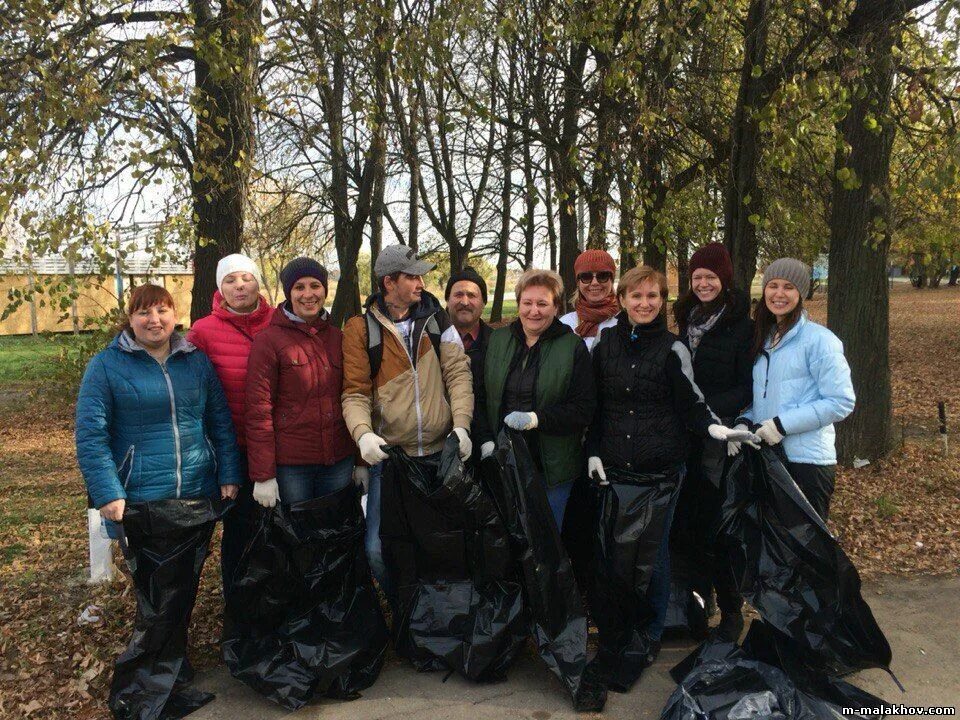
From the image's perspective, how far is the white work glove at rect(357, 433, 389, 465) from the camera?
10.2 ft

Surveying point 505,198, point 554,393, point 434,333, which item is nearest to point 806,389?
point 554,393

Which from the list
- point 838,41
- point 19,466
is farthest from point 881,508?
point 19,466

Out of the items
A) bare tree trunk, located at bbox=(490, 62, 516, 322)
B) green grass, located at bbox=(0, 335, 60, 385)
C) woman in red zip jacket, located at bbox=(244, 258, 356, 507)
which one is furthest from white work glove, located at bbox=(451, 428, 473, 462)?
green grass, located at bbox=(0, 335, 60, 385)

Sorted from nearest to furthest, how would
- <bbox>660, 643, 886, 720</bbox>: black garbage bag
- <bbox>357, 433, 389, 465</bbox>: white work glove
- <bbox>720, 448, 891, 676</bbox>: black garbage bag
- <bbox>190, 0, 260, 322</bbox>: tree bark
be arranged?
<bbox>660, 643, 886, 720</bbox>: black garbage bag < <bbox>720, 448, 891, 676</bbox>: black garbage bag < <bbox>357, 433, 389, 465</bbox>: white work glove < <bbox>190, 0, 260, 322</bbox>: tree bark

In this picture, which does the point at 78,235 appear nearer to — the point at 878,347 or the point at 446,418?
the point at 446,418

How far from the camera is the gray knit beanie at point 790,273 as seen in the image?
10.8ft

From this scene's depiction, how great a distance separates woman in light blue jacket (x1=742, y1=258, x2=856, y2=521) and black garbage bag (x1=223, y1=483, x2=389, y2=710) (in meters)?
1.89

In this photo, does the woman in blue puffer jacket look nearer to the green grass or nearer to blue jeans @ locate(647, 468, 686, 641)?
blue jeans @ locate(647, 468, 686, 641)

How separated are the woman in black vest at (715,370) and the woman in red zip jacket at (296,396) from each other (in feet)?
5.35

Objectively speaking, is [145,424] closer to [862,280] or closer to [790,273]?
[790,273]

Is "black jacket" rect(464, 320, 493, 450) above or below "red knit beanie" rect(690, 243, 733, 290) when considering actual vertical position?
below

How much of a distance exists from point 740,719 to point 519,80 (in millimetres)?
9717

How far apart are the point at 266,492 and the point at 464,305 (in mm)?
1442

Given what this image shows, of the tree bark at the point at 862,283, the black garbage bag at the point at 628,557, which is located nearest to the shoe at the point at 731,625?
the black garbage bag at the point at 628,557
